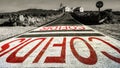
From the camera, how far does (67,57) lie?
752cm

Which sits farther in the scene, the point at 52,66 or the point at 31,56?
the point at 31,56

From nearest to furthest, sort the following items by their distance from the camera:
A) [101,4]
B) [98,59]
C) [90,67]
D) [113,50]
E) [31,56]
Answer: [90,67] < [98,59] < [31,56] < [113,50] < [101,4]

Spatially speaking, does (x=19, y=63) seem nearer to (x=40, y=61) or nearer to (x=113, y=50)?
(x=40, y=61)

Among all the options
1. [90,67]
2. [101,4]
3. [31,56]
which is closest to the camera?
[90,67]

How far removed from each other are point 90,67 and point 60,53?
209 centimetres

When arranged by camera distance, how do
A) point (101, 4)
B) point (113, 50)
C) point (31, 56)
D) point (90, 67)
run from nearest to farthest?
point (90, 67) → point (31, 56) → point (113, 50) → point (101, 4)

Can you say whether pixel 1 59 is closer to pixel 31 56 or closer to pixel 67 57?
pixel 31 56

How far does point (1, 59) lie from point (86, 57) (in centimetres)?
305

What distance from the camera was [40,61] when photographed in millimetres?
Answer: 6977

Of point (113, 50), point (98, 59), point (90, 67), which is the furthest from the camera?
point (113, 50)

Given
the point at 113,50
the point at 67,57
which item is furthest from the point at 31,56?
the point at 113,50

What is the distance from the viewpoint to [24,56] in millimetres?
7766

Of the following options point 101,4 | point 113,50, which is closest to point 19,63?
point 113,50

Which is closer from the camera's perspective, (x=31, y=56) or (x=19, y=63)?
(x=19, y=63)
